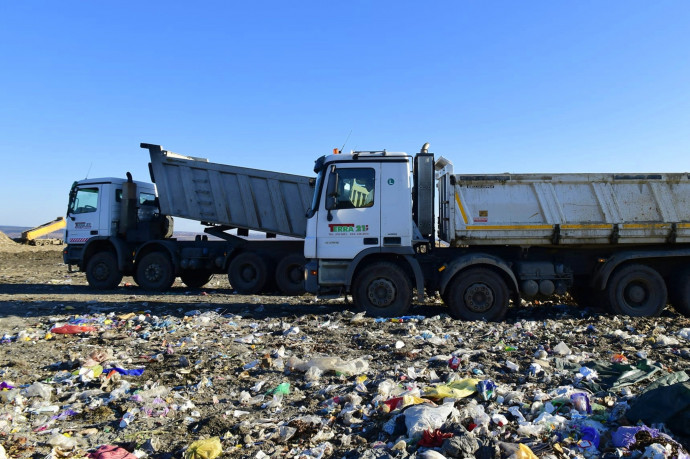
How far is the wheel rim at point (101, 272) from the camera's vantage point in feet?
37.5

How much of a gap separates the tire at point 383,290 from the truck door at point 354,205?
0.38 metres

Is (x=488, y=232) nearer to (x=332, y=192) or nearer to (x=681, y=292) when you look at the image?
(x=332, y=192)

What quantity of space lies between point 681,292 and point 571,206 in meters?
2.19

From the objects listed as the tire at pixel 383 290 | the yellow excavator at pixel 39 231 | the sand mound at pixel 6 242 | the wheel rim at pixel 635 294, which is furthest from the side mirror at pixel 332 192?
the sand mound at pixel 6 242

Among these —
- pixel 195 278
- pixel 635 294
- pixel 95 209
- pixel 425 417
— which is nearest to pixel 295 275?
pixel 195 278

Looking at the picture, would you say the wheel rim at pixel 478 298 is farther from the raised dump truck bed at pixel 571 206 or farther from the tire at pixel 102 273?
the tire at pixel 102 273

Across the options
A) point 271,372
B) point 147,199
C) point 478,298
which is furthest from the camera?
point 147,199

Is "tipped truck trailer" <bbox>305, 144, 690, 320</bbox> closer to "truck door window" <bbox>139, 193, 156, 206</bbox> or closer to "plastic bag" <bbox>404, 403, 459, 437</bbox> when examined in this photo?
"plastic bag" <bbox>404, 403, 459, 437</bbox>

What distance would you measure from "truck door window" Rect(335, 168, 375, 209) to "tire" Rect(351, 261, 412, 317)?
96 centimetres

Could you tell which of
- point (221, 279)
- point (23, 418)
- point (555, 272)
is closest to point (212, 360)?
point (23, 418)

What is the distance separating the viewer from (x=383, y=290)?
6.98m

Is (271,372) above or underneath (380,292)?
underneath

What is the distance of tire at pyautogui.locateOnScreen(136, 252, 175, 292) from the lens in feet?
36.7

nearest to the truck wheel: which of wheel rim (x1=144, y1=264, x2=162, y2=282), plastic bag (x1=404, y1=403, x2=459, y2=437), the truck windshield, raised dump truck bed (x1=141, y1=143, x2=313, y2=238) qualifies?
the truck windshield
